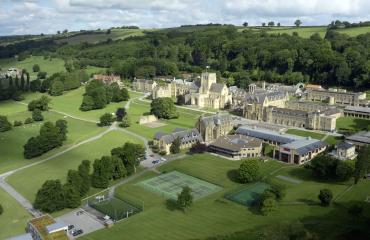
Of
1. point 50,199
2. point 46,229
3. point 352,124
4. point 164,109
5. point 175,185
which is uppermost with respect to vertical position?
point 164,109

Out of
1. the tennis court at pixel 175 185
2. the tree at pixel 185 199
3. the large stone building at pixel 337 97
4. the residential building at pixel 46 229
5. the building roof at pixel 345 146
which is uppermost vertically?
the large stone building at pixel 337 97

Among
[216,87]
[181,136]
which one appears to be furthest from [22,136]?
[216,87]

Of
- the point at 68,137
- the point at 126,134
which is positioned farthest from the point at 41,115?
the point at 126,134

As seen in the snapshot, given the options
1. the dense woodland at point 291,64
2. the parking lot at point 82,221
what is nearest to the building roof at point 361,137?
the dense woodland at point 291,64

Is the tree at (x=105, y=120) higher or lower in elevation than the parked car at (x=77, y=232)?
higher

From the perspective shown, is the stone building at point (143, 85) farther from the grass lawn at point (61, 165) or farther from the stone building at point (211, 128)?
the stone building at point (211, 128)

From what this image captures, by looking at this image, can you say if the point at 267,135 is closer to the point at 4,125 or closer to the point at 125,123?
the point at 125,123

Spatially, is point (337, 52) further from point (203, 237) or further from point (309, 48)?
point (203, 237)
